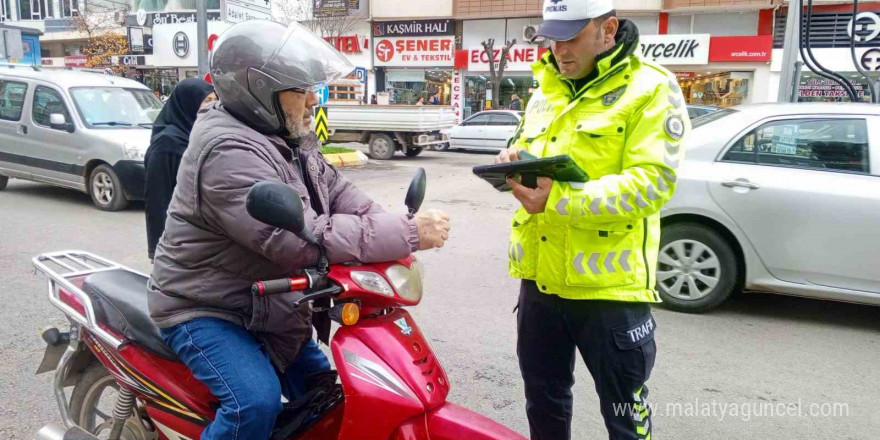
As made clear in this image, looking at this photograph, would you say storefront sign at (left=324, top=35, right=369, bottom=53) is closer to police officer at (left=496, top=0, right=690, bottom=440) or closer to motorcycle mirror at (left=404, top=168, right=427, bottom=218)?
police officer at (left=496, top=0, right=690, bottom=440)

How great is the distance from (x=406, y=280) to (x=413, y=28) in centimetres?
2680

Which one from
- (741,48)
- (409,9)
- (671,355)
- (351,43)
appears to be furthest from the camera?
(351,43)

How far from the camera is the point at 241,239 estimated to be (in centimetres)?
182

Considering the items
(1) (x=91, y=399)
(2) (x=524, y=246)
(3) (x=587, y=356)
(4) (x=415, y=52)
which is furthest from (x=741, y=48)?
(1) (x=91, y=399)

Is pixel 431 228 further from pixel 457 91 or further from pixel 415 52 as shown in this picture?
pixel 415 52

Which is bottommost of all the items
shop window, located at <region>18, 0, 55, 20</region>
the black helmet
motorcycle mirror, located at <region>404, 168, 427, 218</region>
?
motorcycle mirror, located at <region>404, 168, 427, 218</region>

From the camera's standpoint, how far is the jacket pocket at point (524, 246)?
87.7 inches

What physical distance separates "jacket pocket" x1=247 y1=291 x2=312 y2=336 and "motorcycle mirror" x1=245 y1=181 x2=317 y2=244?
1.42ft

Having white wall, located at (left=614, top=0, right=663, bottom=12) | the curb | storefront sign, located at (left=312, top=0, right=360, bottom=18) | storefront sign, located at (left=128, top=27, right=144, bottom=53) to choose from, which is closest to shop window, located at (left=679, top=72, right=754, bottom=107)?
white wall, located at (left=614, top=0, right=663, bottom=12)

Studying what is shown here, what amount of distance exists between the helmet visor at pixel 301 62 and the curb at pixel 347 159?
1250 centimetres

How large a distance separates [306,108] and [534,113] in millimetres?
820

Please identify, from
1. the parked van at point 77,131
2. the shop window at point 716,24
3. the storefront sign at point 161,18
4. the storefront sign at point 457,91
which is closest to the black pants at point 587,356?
the parked van at point 77,131

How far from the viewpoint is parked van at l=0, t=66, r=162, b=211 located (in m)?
8.41

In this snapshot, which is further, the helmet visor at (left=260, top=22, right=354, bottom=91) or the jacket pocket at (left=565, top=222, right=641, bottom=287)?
the jacket pocket at (left=565, top=222, right=641, bottom=287)
